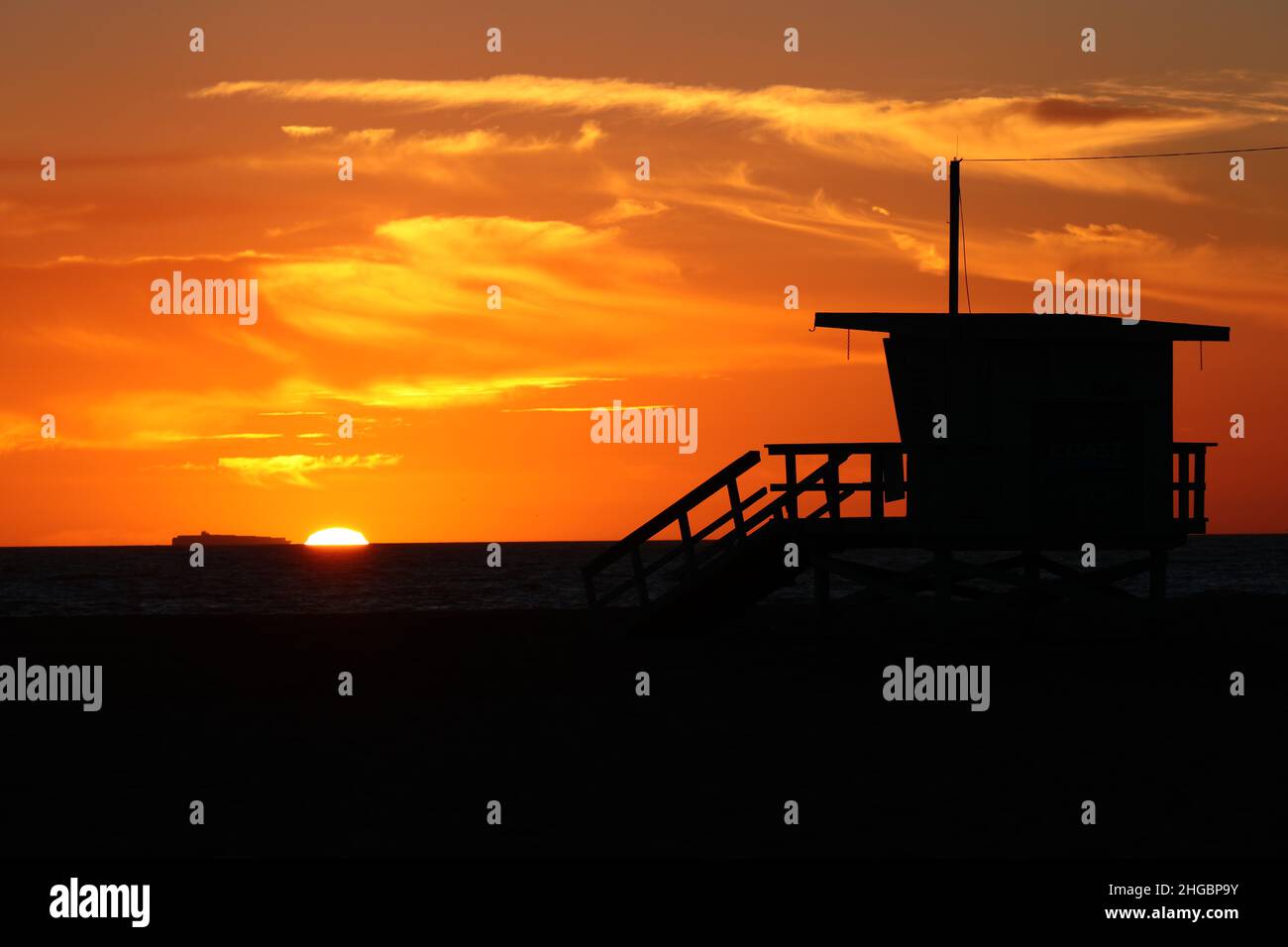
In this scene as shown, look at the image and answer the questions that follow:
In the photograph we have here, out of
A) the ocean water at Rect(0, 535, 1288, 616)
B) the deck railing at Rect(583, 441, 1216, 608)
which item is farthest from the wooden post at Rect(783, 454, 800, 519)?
the ocean water at Rect(0, 535, 1288, 616)

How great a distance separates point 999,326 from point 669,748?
10072mm

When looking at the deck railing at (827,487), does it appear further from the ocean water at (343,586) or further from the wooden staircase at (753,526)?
the ocean water at (343,586)

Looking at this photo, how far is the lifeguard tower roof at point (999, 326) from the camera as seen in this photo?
22625 millimetres

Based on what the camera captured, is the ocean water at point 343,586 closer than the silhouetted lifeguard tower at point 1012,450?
No

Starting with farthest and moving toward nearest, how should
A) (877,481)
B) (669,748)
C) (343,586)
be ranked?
1. (343,586)
2. (877,481)
3. (669,748)

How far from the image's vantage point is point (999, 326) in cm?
2269

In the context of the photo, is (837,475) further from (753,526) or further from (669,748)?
(669,748)

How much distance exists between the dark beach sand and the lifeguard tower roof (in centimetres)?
410

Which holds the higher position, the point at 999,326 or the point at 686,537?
the point at 999,326

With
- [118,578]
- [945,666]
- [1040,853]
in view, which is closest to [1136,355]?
[945,666]

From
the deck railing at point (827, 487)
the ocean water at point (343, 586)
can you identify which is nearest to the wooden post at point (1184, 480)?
the deck railing at point (827, 487)

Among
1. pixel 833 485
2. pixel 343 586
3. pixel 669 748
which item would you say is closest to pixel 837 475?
pixel 833 485

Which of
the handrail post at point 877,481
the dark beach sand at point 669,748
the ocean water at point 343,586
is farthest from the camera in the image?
the ocean water at point 343,586

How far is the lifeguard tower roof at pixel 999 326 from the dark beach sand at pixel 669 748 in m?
4.10
